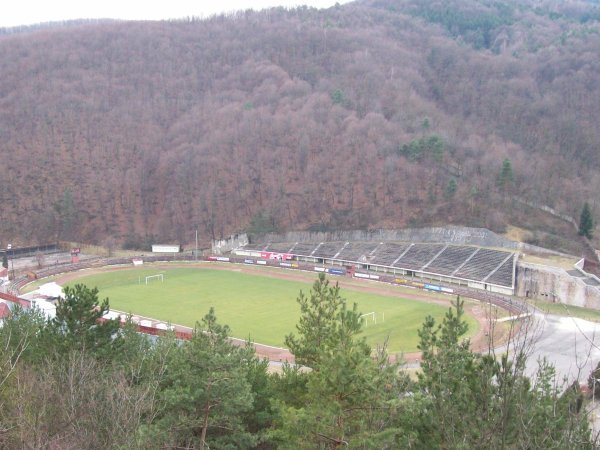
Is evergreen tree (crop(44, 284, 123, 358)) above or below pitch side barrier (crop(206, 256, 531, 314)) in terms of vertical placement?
above

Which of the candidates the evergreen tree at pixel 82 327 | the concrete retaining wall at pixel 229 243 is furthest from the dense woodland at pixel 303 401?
the concrete retaining wall at pixel 229 243

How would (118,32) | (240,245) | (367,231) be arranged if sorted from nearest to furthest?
(367,231)
(240,245)
(118,32)

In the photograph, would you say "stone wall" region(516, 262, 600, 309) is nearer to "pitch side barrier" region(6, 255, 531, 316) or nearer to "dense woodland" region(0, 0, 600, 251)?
"pitch side barrier" region(6, 255, 531, 316)

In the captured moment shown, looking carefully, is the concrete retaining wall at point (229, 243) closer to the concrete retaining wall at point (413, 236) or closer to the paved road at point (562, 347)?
the concrete retaining wall at point (413, 236)

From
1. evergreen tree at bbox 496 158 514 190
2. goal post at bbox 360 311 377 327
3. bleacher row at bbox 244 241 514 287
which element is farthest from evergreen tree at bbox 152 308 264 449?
evergreen tree at bbox 496 158 514 190

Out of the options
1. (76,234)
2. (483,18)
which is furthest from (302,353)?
(483,18)

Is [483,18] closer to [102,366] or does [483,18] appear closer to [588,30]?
[588,30]
